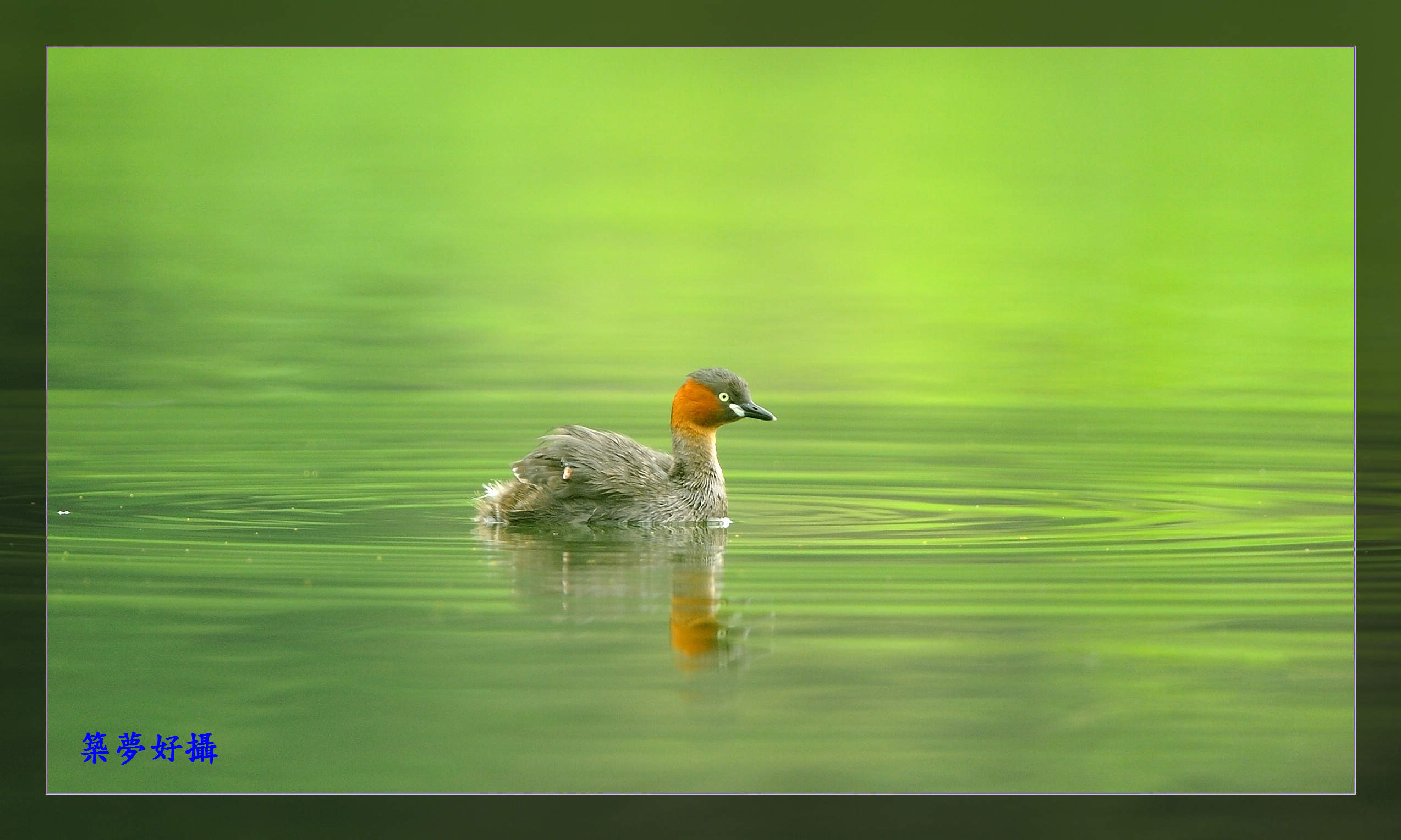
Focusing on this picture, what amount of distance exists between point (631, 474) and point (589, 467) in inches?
7.1

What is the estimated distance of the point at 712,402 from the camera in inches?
308

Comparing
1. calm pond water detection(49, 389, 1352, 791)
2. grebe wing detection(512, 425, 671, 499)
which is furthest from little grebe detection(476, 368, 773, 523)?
calm pond water detection(49, 389, 1352, 791)

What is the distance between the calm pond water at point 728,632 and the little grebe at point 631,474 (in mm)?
181

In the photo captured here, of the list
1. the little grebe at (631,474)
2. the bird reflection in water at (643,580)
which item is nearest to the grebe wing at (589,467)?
the little grebe at (631,474)

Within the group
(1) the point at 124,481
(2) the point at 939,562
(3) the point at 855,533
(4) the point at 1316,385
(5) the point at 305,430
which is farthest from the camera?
(4) the point at 1316,385

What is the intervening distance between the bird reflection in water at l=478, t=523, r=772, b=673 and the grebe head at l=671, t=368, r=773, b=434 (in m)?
0.50

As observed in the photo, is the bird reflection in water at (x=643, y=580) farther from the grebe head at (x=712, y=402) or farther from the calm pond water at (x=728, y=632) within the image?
the grebe head at (x=712, y=402)

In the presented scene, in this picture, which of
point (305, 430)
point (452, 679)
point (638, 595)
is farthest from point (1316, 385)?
point (452, 679)

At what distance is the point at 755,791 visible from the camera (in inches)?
178

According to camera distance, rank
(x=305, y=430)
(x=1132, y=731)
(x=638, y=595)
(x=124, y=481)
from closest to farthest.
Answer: (x=1132, y=731), (x=638, y=595), (x=124, y=481), (x=305, y=430)

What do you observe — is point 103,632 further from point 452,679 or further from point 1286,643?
point 1286,643

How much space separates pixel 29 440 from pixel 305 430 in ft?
5.98

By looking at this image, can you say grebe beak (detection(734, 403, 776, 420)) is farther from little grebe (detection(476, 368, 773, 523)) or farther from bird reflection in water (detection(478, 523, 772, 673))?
bird reflection in water (detection(478, 523, 772, 673))

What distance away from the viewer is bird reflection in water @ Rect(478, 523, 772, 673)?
5.60 m
